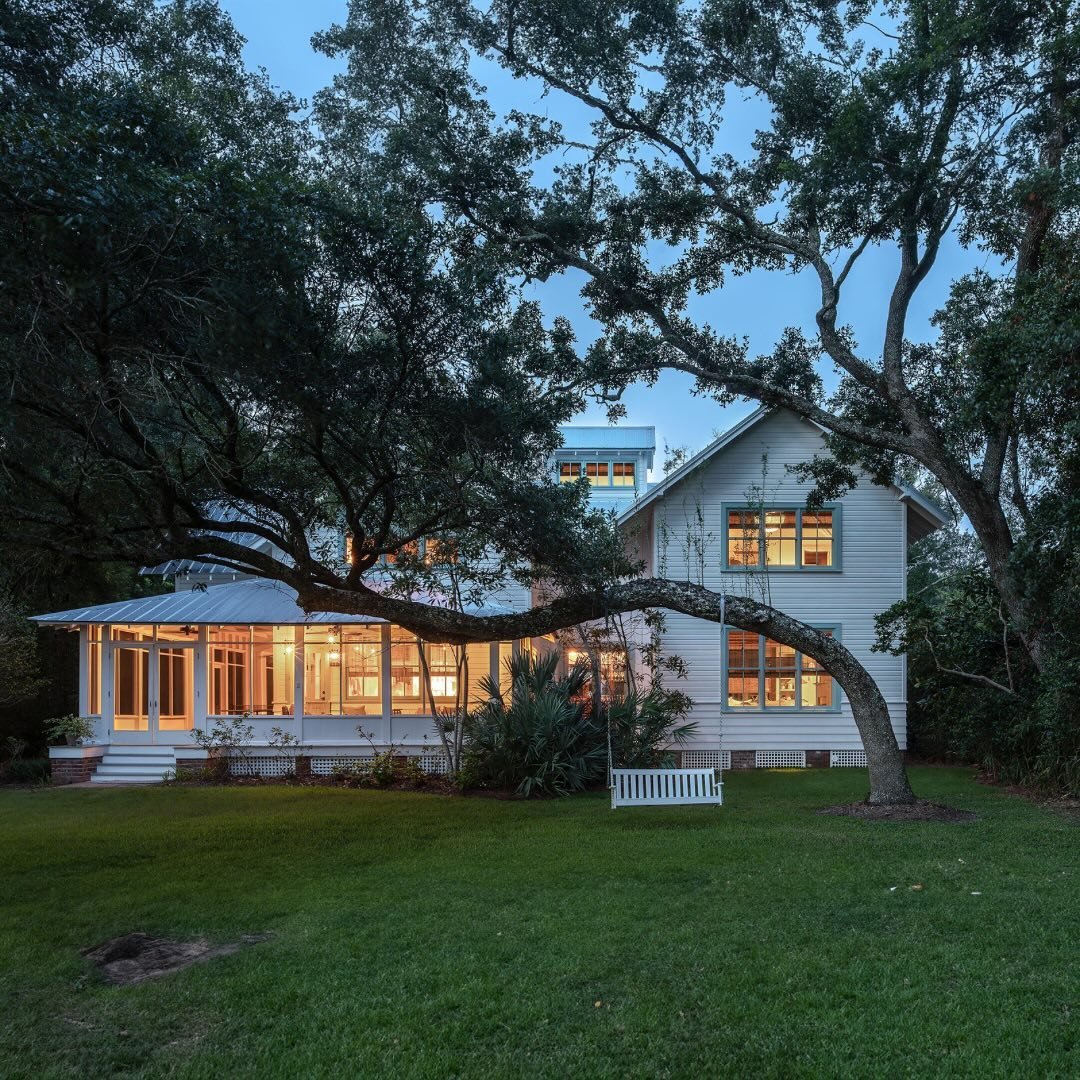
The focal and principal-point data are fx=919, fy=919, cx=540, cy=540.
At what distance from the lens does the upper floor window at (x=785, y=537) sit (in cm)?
1823

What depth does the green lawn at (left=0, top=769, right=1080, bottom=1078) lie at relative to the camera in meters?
4.40

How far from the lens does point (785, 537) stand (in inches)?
724

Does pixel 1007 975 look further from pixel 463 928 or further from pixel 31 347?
pixel 31 347

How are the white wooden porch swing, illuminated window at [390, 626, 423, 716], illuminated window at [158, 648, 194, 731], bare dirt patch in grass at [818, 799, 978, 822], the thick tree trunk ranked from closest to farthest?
bare dirt patch in grass at [818, 799, 978, 822] < the thick tree trunk < the white wooden porch swing < illuminated window at [158, 648, 194, 731] < illuminated window at [390, 626, 423, 716]

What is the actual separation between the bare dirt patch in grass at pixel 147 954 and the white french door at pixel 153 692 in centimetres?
1173

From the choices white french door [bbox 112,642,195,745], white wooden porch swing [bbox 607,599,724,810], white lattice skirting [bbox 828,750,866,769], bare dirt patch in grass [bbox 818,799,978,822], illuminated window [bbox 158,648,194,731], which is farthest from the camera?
illuminated window [bbox 158,648,194,731]

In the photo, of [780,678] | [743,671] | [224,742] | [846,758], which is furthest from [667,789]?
[224,742]

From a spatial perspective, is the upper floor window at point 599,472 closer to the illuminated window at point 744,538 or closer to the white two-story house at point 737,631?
the white two-story house at point 737,631

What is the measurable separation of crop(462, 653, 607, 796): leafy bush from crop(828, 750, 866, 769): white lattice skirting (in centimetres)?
552

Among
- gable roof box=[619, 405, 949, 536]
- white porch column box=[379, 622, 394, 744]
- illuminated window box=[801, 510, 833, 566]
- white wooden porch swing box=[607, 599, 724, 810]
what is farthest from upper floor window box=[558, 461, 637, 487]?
white wooden porch swing box=[607, 599, 724, 810]

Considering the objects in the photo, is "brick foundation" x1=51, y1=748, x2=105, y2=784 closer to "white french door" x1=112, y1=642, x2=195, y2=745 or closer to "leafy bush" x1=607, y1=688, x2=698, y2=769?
"white french door" x1=112, y1=642, x2=195, y2=745

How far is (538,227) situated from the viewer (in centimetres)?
1377

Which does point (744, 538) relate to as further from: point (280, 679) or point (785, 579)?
point (280, 679)

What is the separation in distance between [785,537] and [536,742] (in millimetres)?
7062
